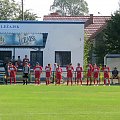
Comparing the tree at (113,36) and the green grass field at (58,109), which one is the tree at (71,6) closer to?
the tree at (113,36)

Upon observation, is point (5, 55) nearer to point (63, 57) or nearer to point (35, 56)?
point (35, 56)

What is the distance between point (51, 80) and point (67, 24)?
6055 mm

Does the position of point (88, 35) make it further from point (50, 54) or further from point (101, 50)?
point (50, 54)

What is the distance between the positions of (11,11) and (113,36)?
34448mm

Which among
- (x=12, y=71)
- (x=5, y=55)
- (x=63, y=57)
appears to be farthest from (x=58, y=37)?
(x=12, y=71)

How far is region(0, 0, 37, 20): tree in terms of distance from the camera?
88.4 metres

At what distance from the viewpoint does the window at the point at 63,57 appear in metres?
45.5

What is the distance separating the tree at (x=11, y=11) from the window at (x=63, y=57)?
4200 cm

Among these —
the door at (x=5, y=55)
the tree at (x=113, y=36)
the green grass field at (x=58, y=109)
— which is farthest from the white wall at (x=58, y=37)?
the green grass field at (x=58, y=109)

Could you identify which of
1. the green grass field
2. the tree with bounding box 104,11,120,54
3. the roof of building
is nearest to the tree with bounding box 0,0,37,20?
the roof of building

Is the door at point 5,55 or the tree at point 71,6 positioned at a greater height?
the tree at point 71,6

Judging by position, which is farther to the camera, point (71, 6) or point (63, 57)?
point (71, 6)

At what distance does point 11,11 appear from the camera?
90750 mm

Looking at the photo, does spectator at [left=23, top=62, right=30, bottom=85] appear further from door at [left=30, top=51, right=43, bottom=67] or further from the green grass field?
the green grass field
